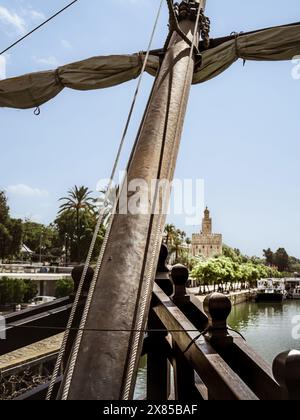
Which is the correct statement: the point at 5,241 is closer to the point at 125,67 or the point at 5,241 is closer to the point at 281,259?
the point at 125,67

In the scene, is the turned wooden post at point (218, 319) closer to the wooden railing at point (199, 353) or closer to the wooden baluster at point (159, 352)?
the wooden railing at point (199, 353)

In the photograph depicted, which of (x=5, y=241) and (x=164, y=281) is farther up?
(x=5, y=241)

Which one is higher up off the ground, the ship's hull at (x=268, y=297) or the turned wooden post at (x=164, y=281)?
the turned wooden post at (x=164, y=281)

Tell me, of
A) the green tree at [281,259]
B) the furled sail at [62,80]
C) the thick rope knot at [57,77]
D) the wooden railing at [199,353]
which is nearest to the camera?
the wooden railing at [199,353]

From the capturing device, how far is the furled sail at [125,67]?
13.2ft

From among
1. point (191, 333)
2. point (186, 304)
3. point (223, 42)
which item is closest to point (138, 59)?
point (223, 42)

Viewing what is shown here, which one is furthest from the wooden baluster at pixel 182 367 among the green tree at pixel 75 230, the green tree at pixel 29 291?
the green tree at pixel 75 230

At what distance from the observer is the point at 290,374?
42.6 inches

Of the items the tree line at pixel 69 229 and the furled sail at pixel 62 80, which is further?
the tree line at pixel 69 229

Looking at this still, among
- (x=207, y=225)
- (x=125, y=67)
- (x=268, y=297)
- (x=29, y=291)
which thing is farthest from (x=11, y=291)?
(x=207, y=225)

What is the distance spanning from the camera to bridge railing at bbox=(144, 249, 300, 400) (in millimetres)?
1144

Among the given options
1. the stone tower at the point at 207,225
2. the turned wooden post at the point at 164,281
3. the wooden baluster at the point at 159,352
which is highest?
the stone tower at the point at 207,225

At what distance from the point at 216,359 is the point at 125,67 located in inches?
142
